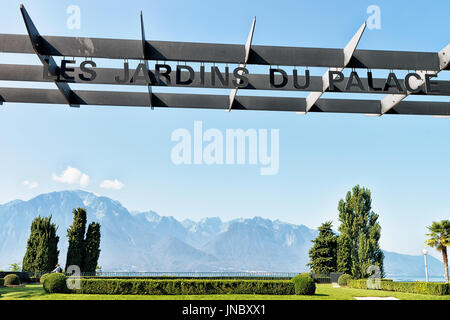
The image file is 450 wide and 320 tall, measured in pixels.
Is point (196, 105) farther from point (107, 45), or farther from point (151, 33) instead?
point (107, 45)

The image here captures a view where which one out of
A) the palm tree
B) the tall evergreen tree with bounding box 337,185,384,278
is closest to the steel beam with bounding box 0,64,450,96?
the tall evergreen tree with bounding box 337,185,384,278

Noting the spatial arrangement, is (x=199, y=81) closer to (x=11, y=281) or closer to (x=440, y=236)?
(x=11, y=281)

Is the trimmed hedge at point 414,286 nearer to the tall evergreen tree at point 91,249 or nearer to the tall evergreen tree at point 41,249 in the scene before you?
the tall evergreen tree at point 91,249

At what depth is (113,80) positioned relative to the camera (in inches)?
243

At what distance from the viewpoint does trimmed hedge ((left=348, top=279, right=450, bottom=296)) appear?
20016 millimetres

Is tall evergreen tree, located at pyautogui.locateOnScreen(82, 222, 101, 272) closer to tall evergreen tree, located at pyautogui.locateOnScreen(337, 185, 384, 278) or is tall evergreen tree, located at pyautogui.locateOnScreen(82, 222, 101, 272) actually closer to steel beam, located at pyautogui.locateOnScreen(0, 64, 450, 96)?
tall evergreen tree, located at pyautogui.locateOnScreen(337, 185, 384, 278)

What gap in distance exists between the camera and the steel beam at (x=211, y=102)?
7.16 meters

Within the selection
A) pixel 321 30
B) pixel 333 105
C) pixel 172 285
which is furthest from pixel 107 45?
pixel 172 285

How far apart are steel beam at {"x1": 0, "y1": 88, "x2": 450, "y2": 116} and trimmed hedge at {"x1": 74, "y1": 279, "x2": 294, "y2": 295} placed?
521 inches

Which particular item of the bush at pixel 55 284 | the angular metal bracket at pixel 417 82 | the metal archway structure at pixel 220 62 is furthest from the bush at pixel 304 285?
the metal archway structure at pixel 220 62

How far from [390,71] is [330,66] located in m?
1.04

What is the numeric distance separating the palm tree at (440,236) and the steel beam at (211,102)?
96.5 feet

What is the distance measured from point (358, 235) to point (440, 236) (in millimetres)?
6271
